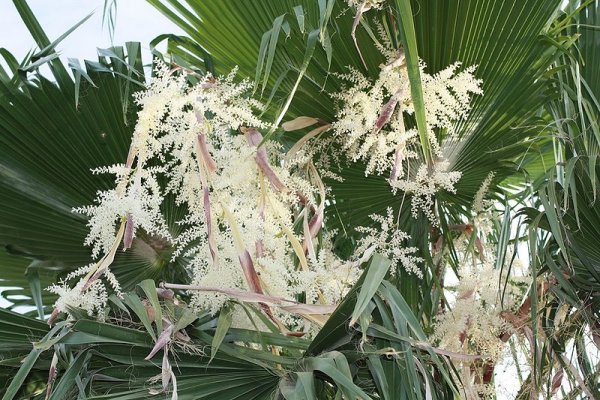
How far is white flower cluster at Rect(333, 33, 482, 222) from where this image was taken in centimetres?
226

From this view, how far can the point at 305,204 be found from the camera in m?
2.31

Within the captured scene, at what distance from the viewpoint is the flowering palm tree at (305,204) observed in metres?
1.79

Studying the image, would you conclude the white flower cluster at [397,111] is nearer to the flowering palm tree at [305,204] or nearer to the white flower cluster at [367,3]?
the flowering palm tree at [305,204]

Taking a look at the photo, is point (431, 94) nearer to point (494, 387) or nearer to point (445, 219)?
point (445, 219)

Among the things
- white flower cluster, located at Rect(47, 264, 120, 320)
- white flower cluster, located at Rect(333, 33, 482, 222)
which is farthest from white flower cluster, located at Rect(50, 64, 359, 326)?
white flower cluster, located at Rect(333, 33, 482, 222)

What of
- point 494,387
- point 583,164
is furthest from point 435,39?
point 494,387

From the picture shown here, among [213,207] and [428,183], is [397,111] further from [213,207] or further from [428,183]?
[213,207]

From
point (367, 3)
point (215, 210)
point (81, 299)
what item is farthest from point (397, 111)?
point (81, 299)

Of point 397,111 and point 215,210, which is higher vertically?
point 397,111

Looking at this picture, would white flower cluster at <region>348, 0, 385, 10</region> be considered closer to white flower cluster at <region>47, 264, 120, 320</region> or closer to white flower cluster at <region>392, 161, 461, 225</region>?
white flower cluster at <region>392, 161, 461, 225</region>

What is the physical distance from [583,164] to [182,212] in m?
1.15

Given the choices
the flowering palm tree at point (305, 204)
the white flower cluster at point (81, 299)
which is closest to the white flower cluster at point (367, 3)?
the flowering palm tree at point (305, 204)

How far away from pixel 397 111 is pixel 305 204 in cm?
36

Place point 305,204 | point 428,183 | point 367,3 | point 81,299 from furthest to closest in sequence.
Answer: point 428,183 → point 305,204 → point 367,3 → point 81,299
